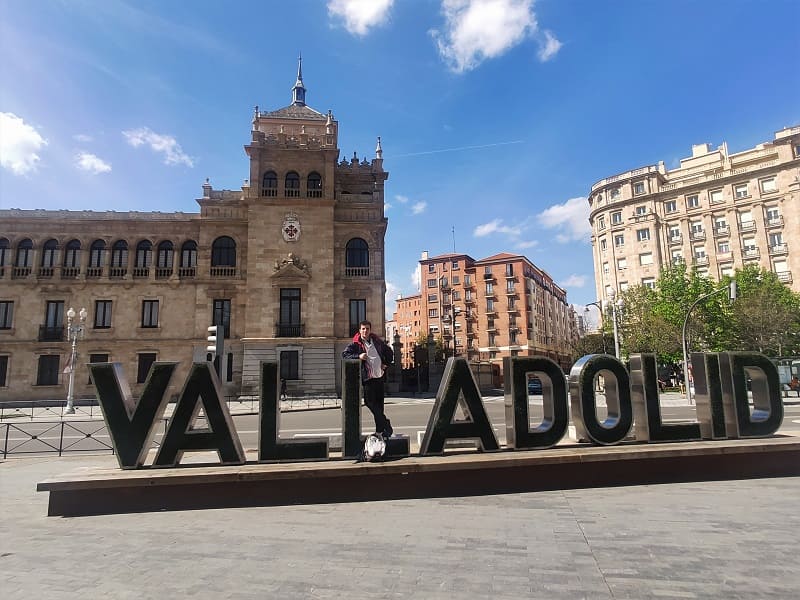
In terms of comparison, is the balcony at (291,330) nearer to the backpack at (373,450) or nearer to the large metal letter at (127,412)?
the large metal letter at (127,412)

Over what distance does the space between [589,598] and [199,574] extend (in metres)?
3.26

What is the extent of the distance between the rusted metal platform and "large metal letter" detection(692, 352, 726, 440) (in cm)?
42

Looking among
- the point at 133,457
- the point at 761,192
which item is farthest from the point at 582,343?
the point at 133,457

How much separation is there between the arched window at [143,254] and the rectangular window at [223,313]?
6380 millimetres

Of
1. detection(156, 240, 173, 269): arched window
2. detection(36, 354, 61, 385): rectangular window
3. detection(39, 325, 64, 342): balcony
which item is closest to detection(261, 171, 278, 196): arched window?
detection(156, 240, 173, 269): arched window

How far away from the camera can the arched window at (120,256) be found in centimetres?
3441

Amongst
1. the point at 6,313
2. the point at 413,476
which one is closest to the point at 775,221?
the point at 413,476

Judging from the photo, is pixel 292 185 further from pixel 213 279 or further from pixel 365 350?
pixel 365 350

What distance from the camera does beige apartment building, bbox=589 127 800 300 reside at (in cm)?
4947

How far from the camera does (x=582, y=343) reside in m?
51.7

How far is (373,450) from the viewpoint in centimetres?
645

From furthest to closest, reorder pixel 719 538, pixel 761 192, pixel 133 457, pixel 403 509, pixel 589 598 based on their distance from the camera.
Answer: pixel 761 192 < pixel 133 457 < pixel 403 509 < pixel 719 538 < pixel 589 598

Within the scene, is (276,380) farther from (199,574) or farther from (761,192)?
(761,192)

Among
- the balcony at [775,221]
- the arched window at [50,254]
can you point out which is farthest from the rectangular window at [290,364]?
the balcony at [775,221]
